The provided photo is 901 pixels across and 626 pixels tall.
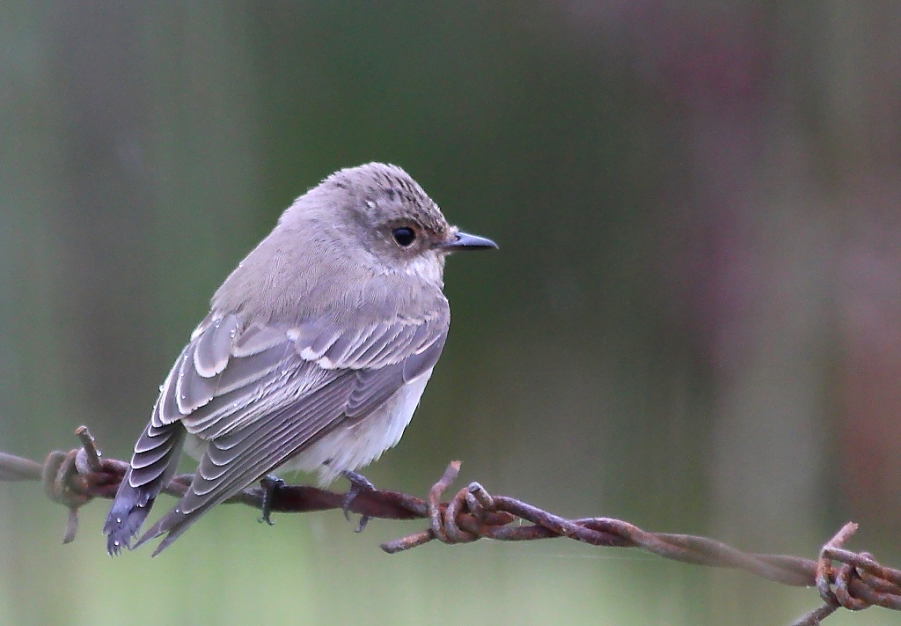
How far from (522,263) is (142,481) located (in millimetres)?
4517

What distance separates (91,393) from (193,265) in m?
1.09

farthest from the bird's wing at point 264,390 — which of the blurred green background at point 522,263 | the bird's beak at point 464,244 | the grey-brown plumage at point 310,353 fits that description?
the blurred green background at point 522,263

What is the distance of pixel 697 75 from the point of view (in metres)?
6.35

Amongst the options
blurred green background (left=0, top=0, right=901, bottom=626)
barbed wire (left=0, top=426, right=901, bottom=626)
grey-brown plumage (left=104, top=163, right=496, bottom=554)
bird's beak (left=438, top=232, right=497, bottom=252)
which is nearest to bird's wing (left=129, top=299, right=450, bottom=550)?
grey-brown plumage (left=104, top=163, right=496, bottom=554)

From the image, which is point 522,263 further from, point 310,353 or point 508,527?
point 508,527

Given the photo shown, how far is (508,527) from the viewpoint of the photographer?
2.43m

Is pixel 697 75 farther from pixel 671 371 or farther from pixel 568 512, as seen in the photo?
pixel 568 512

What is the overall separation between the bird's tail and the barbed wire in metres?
0.09

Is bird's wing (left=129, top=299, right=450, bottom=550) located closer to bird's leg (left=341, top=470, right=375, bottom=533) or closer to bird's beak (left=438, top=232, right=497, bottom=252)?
bird's leg (left=341, top=470, right=375, bottom=533)

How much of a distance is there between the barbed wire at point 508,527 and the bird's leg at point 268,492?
0.04 metres

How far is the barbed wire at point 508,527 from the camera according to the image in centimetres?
208

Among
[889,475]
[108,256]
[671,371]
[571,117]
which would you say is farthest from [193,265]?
[889,475]

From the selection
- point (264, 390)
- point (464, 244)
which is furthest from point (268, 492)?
point (464, 244)

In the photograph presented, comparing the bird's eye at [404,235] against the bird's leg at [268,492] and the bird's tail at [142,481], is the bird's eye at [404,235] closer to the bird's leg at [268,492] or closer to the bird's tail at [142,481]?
the bird's leg at [268,492]
